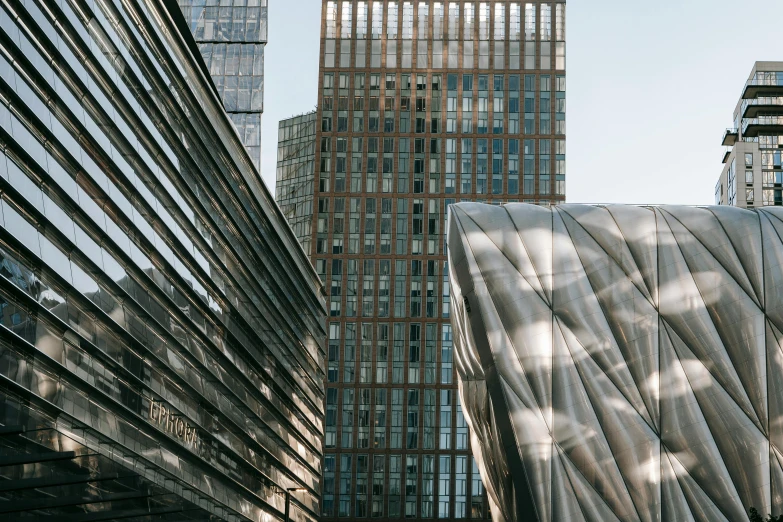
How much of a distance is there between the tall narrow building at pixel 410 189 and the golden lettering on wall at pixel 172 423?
64.3 meters

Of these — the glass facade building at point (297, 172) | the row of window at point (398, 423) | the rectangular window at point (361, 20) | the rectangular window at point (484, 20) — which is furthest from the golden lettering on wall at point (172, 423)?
the rectangular window at point (484, 20)

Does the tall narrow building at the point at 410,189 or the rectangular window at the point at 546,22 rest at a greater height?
the rectangular window at the point at 546,22

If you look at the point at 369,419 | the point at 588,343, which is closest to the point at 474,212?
the point at 588,343

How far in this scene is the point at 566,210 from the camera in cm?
5691

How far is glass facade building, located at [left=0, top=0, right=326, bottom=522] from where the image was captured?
37.8 meters

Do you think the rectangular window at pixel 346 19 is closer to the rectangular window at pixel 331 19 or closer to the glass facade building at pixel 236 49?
the rectangular window at pixel 331 19

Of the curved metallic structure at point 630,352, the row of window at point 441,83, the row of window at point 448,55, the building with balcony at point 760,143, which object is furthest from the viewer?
the building with balcony at point 760,143

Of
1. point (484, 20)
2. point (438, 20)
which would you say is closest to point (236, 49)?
point (438, 20)

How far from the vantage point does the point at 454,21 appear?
135m

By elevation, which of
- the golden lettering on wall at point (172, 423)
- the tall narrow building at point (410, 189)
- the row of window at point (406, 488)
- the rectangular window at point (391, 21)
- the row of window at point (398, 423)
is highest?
the rectangular window at point (391, 21)

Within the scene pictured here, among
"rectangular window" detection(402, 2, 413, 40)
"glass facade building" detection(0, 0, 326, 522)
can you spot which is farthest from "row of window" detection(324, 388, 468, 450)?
"rectangular window" detection(402, 2, 413, 40)

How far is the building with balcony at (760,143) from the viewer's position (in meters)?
176

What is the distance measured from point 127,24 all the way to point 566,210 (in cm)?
2358

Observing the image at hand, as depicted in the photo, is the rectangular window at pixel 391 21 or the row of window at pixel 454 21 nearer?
the row of window at pixel 454 21
